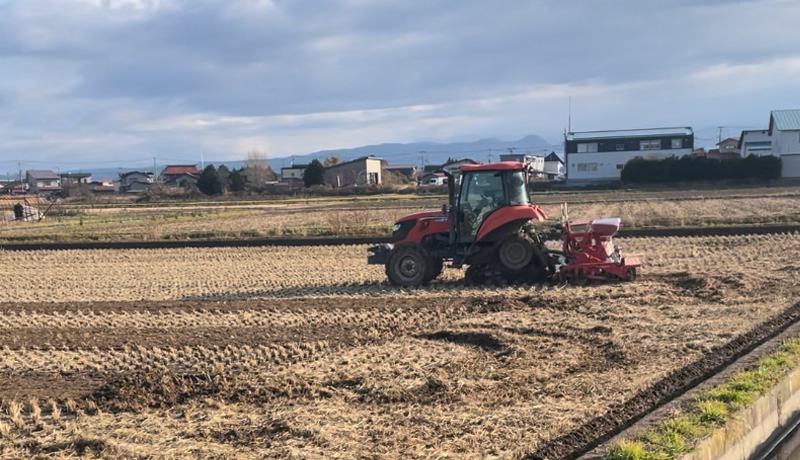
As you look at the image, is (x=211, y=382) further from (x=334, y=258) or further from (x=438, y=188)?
(x=438, y=188)

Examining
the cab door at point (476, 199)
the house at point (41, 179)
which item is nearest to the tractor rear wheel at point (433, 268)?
the cab door at point (476, 199)

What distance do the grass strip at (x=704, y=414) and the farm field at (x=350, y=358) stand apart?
0.68 meters

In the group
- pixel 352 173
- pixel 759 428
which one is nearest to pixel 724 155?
pixel 352 173

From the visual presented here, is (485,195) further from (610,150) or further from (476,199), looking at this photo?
(610,150)

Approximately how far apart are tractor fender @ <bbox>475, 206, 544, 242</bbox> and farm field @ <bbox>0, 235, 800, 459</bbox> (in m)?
1.02

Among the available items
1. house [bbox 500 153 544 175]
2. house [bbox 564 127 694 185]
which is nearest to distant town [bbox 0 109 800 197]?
house [bbox 564 127 694 185]

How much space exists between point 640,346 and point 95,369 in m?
6.10

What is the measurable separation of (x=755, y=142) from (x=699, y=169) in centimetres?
1927

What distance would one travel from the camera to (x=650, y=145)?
74375mm

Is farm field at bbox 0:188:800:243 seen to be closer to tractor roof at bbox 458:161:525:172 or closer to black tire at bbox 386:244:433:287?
black tire at bbox 386:244:433:287

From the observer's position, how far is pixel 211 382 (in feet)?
24.4

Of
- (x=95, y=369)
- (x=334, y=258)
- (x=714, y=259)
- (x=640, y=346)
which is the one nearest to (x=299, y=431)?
(x=95, y=369)

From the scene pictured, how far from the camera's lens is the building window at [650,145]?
74.1 m

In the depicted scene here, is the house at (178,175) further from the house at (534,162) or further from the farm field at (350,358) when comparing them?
the farm field at (350,358)
